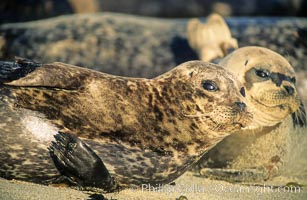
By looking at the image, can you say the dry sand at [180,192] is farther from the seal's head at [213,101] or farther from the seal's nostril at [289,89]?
the seal's nostril at [289,89]

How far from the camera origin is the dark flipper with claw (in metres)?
3.12

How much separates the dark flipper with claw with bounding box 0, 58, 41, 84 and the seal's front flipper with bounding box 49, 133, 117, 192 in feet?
1.37

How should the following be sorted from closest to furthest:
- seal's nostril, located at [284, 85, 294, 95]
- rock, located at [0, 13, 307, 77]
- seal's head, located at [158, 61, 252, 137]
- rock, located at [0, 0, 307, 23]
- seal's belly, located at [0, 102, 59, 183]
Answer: seal's belly, located at [0, 102, 59, 183], seal's head, located at [158, 61, 252, 137], seal's nostril, located at [284, 85, 294, 95], rock, located at [0, 13, 307, 77], rock, located at [0, 0, 307, 23]

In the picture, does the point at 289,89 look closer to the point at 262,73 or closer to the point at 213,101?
the point at 262,73

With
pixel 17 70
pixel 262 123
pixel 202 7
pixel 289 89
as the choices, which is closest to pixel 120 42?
pixel 262 123

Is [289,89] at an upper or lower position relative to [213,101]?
upper

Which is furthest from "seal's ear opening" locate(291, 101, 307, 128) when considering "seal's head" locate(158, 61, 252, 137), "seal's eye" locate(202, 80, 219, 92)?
"seal's eye" locate(202, 80, 219, 92)

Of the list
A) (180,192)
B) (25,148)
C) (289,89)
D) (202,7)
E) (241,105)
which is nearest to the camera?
(25,148)

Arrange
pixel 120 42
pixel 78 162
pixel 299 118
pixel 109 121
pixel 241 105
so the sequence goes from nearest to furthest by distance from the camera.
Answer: pixel 78 162, pixel 109 121, pixel 241 105, pixel 299 118, pixel 120 42

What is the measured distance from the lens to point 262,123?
4.21 m

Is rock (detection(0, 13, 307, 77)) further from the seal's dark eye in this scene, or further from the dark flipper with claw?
the dark flipper with claw

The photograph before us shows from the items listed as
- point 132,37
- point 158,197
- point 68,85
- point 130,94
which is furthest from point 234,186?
point 132,37

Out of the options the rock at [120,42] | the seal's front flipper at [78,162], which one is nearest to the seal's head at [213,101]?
the seal's front flipper at [78,162]

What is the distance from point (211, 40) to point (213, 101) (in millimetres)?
2709
